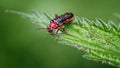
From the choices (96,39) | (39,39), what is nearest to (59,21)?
(96,39)

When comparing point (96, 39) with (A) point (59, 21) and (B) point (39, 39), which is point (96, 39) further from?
(B) point (39, 39)

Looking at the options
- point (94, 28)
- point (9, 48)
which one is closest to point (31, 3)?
point (9, 48)

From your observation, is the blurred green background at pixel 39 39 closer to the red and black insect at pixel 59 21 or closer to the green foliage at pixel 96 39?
the red and black insect at pixel 59 21

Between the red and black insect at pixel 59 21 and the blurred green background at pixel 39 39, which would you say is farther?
the blurred green background at pixel 39 39

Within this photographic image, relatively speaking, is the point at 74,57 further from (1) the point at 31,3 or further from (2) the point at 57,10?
(1) the point at 31,3

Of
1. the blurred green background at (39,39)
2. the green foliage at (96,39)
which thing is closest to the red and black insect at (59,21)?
the green foliage at (96,39)

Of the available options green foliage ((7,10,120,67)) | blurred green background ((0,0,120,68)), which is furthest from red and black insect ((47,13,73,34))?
blurred green background ((0,0,120,68))
